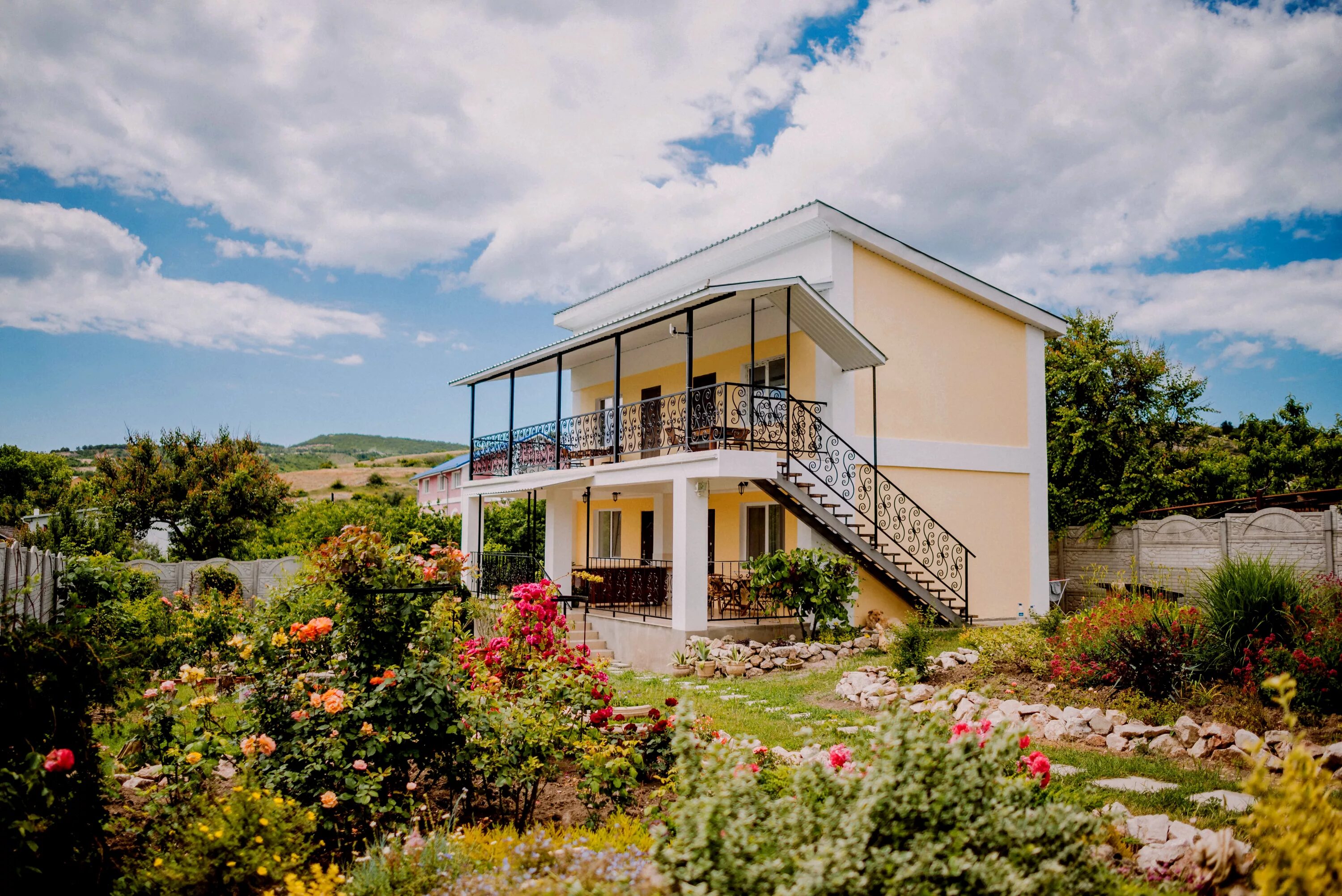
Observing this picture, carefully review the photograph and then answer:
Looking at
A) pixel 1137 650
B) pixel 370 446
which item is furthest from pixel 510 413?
pixel 370 446

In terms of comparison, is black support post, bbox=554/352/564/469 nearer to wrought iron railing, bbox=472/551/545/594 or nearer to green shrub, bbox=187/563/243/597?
wrought iron railing, bbox=472/551/545/594

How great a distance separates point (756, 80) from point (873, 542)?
9526 millimetres

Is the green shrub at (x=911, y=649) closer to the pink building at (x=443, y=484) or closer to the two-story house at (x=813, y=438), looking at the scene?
the two-story house at (x=813, y=438)

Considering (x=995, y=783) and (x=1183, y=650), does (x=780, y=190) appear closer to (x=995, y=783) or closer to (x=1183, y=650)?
(x=1183, y=650)

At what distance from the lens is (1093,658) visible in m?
7.88

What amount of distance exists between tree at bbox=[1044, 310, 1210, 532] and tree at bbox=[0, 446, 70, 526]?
40.6 meters

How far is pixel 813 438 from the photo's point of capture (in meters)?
13.9

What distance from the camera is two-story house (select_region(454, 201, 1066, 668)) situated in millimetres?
12805

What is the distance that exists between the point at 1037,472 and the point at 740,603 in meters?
7.46

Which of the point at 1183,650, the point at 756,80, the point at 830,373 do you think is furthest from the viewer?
the point at 756,80

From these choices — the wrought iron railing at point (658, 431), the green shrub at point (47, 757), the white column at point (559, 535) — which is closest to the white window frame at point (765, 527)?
the wrought iron railing at point (658, 431)

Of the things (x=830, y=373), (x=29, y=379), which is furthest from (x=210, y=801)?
(x=29, y=379)

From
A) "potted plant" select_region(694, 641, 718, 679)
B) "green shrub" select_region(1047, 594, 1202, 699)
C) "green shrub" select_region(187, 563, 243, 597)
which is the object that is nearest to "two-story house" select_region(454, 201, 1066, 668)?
"potted plant" select_region(694, 641, 718, 679)

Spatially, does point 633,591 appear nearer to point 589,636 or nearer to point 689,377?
point 589,636
